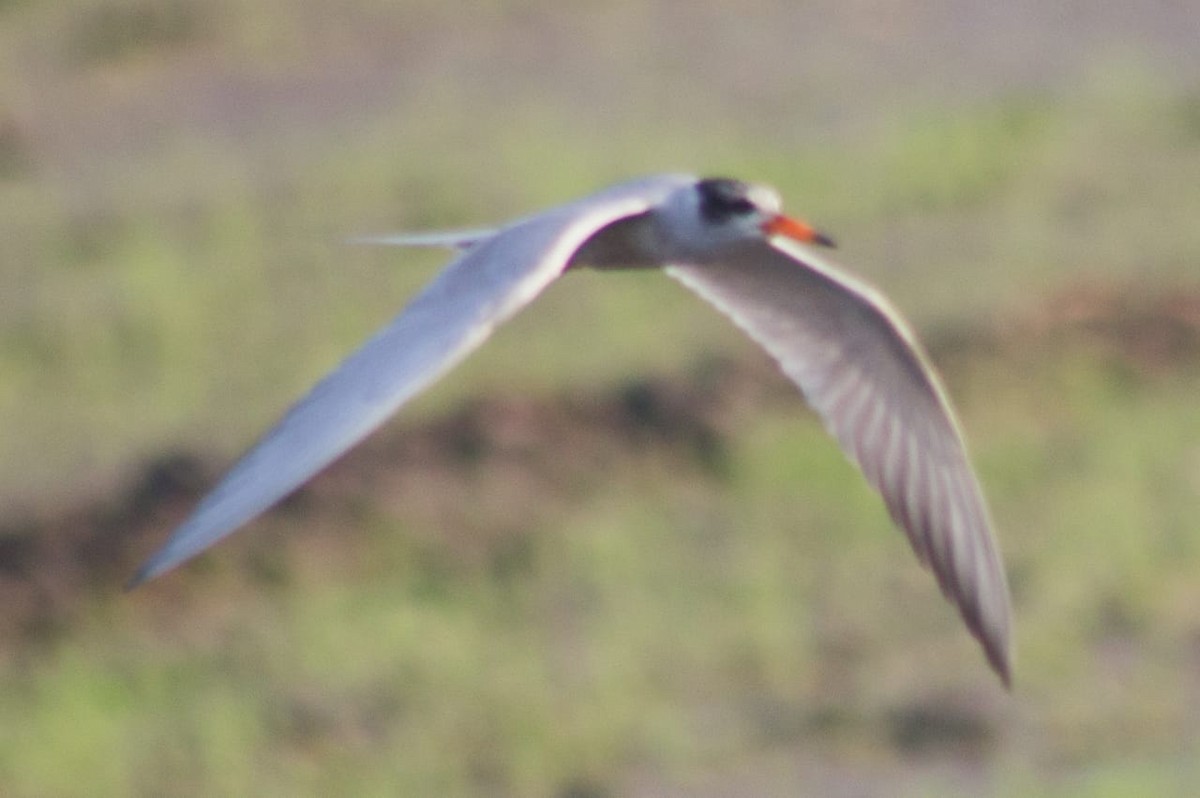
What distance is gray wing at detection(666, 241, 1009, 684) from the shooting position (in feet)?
18.6

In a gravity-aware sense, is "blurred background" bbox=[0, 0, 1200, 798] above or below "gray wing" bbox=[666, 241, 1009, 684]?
below

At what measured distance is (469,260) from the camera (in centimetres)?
487

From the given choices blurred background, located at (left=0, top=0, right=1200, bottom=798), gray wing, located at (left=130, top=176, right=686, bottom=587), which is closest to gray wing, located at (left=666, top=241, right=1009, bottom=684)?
gray wing, located at (left=130, top=176, right=686, bottom=587)

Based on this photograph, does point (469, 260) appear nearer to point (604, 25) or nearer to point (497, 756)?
point (497, 756)

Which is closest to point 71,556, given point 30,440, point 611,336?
point 30,440

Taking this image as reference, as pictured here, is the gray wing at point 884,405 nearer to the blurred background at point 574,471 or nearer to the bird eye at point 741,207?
the bird eye at point 741,207

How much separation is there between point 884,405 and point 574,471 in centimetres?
316

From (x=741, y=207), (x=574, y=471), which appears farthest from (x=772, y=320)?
(x=574, y=471)

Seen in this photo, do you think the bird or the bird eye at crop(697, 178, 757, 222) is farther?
the bird eye at crop(697, 178, 757, 222)

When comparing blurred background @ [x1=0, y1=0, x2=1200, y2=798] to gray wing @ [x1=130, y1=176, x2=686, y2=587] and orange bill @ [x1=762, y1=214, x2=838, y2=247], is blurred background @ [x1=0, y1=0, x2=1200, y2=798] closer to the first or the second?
orange bill @ [x1=762, y1=214, x2=838, y2=247]

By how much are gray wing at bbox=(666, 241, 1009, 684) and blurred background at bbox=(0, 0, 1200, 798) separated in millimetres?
2206

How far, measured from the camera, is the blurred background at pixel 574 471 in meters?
7.99

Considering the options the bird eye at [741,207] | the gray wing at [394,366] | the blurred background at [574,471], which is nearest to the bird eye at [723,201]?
the bird eye at [741,207]

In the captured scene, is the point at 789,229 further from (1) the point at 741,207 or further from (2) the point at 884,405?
(2) the point at 884,405
